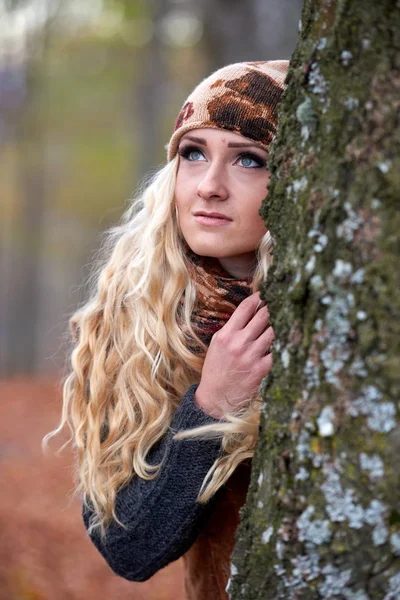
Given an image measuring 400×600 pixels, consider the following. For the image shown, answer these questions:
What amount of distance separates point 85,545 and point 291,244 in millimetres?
4971

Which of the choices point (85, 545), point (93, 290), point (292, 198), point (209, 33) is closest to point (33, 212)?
point (209, 33)

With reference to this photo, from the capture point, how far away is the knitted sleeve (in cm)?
225

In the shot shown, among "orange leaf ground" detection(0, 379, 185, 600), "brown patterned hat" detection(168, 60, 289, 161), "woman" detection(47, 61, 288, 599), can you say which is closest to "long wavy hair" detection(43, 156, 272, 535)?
"woman" detection(47, 61, 288, 599)

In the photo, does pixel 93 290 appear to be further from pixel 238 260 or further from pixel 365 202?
pixel 365 202

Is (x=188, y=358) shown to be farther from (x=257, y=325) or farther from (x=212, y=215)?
(x=212, y=215)

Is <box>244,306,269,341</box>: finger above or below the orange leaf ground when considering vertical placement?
above

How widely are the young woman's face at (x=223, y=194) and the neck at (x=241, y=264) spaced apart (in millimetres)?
55

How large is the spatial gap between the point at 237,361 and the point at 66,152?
60.0 feet

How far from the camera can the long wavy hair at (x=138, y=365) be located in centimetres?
239

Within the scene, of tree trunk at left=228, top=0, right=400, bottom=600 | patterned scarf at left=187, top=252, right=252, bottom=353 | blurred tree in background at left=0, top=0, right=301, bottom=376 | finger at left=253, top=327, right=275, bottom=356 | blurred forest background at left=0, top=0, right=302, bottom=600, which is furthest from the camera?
blurred tree in background at left=0, top=0, right=301, bottom=376

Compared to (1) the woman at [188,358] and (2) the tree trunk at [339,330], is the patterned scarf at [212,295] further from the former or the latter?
(2) the tree trunk at [339,330]

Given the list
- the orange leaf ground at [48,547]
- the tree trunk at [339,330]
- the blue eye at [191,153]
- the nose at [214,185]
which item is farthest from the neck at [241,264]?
the orange leaf ground at [48,547]

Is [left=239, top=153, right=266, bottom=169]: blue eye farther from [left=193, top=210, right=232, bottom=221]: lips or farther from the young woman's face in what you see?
[left=193, top=210, right=232, bottom=221]: lips

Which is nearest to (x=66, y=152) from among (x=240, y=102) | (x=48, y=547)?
(x=48, y=547)
